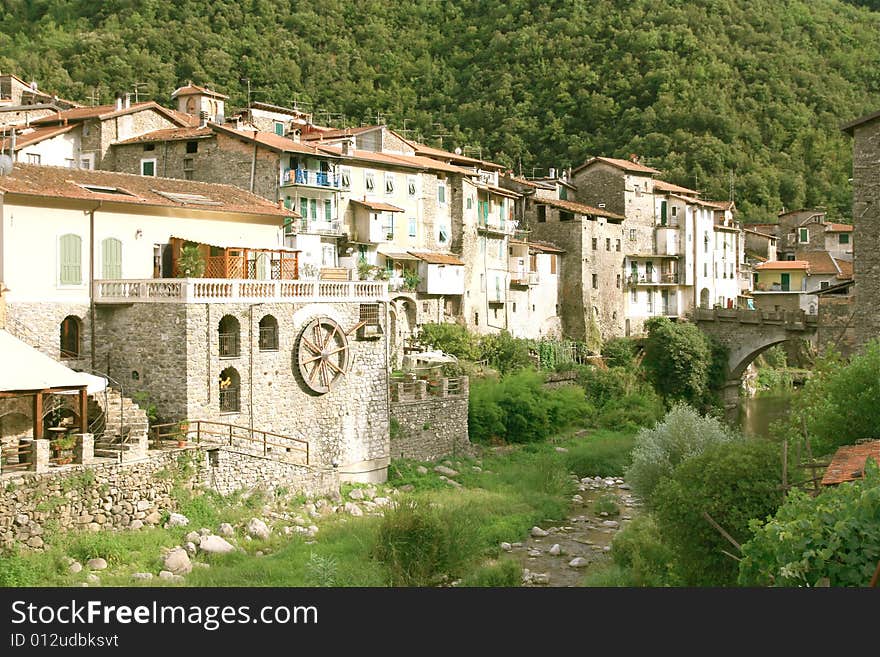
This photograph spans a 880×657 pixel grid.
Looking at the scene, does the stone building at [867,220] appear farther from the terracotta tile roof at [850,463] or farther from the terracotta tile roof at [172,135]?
the terracotta tile roof at [172,135]

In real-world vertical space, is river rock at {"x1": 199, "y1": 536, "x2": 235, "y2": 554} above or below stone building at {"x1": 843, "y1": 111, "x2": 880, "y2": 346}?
below

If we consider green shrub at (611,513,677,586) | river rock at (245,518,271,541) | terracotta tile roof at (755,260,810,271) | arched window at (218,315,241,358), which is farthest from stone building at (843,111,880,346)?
terracotta tile roof at (755,260,810,271)

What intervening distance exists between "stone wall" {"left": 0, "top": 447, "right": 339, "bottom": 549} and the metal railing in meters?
0.63

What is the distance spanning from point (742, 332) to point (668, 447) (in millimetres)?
27489

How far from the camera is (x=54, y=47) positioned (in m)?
77.9

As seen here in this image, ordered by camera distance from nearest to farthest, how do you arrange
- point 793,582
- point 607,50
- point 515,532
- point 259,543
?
point 793,582
point 259,543
point 515,532
point 607,50

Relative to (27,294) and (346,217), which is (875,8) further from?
(27,294)

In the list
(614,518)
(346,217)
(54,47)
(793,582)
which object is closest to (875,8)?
(54,47)

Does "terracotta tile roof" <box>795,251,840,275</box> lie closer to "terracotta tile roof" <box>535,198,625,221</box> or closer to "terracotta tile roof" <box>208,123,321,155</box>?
"terracotta tile roof" <box>535,198,625,221</box>

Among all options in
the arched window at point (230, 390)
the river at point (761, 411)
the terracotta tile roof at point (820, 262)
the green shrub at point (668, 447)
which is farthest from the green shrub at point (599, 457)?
the terracotta tile roof at point (820, 262)

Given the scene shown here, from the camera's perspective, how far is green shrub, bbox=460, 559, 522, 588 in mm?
25516

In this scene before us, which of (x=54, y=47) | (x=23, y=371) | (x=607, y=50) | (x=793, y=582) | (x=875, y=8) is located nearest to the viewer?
(x=793, y=582)

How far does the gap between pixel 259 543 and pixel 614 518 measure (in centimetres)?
1221

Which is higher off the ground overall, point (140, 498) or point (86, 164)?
point (86, 164)
